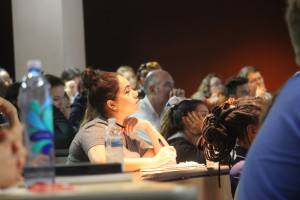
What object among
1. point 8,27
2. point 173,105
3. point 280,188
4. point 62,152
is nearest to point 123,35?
point 8,27

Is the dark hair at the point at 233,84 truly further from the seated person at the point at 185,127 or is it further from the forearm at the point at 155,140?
the forearm at the point at 155,140

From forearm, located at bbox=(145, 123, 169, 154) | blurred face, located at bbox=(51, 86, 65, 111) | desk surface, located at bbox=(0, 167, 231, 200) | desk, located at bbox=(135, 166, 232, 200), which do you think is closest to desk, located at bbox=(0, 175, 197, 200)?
desk surface, located at bbox=(0, 167, 231, 200)

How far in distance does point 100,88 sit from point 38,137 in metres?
2.05

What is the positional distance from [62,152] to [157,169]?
805mm

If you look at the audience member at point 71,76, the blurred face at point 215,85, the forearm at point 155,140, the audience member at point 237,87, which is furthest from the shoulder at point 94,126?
the blurred face at point 215,85

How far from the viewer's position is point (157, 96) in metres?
4.98

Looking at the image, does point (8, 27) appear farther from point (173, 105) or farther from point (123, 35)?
point (173, 105)

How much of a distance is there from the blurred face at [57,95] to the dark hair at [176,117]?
3.56ft

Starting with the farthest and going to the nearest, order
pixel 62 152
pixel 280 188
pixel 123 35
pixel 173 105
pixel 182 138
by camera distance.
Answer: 1. pixel 123 35
2. pixel 173 105
3. pixel 182 138
4. pixel 62 152
5. pixel 280 188

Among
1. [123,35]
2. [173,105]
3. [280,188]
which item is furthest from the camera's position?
[123,35]

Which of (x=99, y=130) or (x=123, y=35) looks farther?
(x=123, y=35)

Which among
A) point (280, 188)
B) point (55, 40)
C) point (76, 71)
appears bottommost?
point (280, 188)

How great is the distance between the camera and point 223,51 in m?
8.70

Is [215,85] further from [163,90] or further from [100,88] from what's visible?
[100,88]
